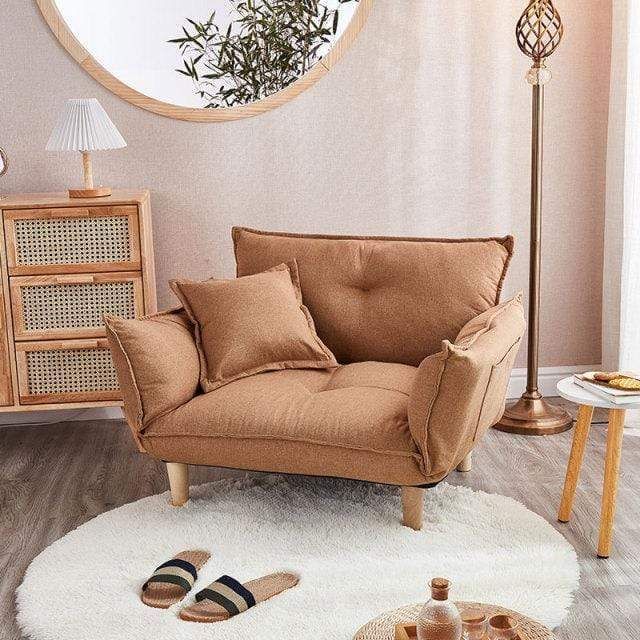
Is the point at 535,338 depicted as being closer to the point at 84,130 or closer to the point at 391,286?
the point at 391,286

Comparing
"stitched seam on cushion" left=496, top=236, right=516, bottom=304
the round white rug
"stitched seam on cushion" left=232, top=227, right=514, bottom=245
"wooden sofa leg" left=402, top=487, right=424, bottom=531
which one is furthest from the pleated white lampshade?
"wooden sofa leg" left=402, top=487, right=424, bottom=531

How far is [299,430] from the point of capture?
2557 millimetres

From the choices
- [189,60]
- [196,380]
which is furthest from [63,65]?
[196,380]

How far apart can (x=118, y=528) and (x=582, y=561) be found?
4.21 feet

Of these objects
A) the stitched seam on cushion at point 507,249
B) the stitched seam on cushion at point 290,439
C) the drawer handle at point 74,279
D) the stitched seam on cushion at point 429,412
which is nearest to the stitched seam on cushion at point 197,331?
the stitched seam on cushion at point 290,439

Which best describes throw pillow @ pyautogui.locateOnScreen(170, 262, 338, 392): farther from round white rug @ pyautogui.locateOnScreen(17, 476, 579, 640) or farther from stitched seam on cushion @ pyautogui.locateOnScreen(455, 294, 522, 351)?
stitched seam on cushion @ pyautogui.locateOnScreen(455, 294, 522, 351)

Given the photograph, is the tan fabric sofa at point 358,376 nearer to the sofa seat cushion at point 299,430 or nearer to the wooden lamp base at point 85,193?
the sofa seat cushion at point 299,430

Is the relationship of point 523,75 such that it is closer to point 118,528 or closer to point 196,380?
point 196,380

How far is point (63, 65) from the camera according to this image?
3586 mm

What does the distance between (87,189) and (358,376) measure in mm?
1267

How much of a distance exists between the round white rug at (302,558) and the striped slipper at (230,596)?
0.09 ft

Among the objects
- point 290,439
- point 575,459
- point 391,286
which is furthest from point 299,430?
point 575,459

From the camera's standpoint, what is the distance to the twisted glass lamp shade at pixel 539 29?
3.39 meters

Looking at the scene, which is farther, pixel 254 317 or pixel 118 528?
pixel 254 317
